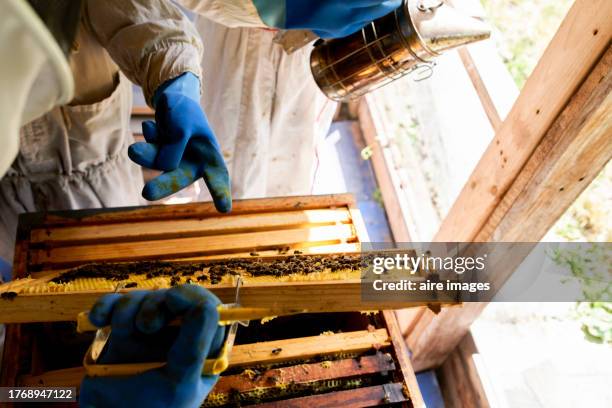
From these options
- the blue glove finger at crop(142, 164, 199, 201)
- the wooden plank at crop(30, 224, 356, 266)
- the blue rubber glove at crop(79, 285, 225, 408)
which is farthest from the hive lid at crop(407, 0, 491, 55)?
the blue rubber glove at crop(79, 285, 225, 408)

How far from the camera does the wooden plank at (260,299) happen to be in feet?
5.04

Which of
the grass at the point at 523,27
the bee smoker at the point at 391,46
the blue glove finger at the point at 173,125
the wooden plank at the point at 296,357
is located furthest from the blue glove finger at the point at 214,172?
the grass at the point at 523,27

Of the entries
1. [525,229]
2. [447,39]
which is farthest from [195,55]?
[525,229]

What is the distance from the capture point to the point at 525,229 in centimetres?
234

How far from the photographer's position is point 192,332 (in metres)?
1.20

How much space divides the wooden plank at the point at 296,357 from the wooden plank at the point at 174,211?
698mm

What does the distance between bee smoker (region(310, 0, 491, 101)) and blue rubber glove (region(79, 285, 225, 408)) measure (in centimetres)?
174

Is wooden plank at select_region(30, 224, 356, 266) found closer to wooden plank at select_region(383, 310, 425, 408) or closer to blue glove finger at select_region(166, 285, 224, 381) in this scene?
wooden plank at select_region(383, 310, 425, 408)

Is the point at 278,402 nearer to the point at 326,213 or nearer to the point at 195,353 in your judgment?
the point at 195,353

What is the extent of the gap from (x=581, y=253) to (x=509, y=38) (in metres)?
2.05

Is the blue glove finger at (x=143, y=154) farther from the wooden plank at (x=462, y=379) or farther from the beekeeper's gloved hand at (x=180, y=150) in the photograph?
the wooden plank at (x=462, y=379)

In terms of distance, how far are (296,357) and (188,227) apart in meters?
0.81

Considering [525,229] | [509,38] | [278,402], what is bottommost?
[278,402]

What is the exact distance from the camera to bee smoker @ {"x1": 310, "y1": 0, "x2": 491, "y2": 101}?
232 centimetres
